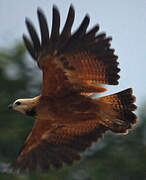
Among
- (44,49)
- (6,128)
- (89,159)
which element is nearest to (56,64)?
(44,49)

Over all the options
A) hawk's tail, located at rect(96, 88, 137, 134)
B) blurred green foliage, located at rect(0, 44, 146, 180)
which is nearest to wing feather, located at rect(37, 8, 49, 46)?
hawk's tail, located at rect(96, 88, 137, 134)

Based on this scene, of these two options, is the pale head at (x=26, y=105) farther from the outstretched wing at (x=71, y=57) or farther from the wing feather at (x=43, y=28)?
the wing feather at (x=43, y=28)

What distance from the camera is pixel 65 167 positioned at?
12.9 m

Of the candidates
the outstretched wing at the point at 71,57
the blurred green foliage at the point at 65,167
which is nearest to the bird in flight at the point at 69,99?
the outstretched wing at the point at 71,57

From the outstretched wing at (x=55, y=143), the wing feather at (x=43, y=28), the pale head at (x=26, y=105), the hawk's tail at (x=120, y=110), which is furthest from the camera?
the outstretched wing at (x=55, y=143)

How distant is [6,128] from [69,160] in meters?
4.42

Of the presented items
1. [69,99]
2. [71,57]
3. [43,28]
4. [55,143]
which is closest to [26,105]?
[69,99]

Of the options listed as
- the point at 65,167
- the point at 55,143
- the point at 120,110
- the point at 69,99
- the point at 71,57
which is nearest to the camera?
the point at 71,57

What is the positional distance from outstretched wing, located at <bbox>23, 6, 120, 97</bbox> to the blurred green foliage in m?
3.96

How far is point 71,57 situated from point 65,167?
18.0 ft

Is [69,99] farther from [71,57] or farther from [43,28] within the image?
[43,28]

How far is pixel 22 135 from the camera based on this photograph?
Result: 13062 millimetres

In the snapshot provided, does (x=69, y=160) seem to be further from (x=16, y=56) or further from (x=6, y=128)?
(x=16, y=56)

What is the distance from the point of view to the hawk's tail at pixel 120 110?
29.1 feet
